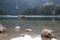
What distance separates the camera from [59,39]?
30.0 ft

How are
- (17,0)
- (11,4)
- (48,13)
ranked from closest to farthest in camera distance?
(48,13) → (11,4) → (17,0)

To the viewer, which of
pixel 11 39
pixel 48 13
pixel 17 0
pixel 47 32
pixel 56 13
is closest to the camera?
pixel 11 39

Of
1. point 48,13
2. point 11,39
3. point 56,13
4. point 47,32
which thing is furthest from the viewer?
point 48,13

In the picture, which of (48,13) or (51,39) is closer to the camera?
(51,39)

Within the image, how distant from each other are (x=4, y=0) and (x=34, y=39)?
183 metres

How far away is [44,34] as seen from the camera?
1032cm

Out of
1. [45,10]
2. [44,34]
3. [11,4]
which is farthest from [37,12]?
[44,34]

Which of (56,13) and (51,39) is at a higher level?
(51,39)

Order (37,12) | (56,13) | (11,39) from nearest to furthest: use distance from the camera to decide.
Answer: (11,39) → (56,13) → (37,12)

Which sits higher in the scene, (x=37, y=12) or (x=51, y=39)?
(x=51, y=39)

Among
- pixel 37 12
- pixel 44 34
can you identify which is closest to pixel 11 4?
pixel 37 12

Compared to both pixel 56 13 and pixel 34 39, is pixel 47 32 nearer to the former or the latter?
pixel 34 39

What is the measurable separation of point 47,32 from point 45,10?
9963 centimetres

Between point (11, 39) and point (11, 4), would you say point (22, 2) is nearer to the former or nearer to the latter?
point (11, 4)
